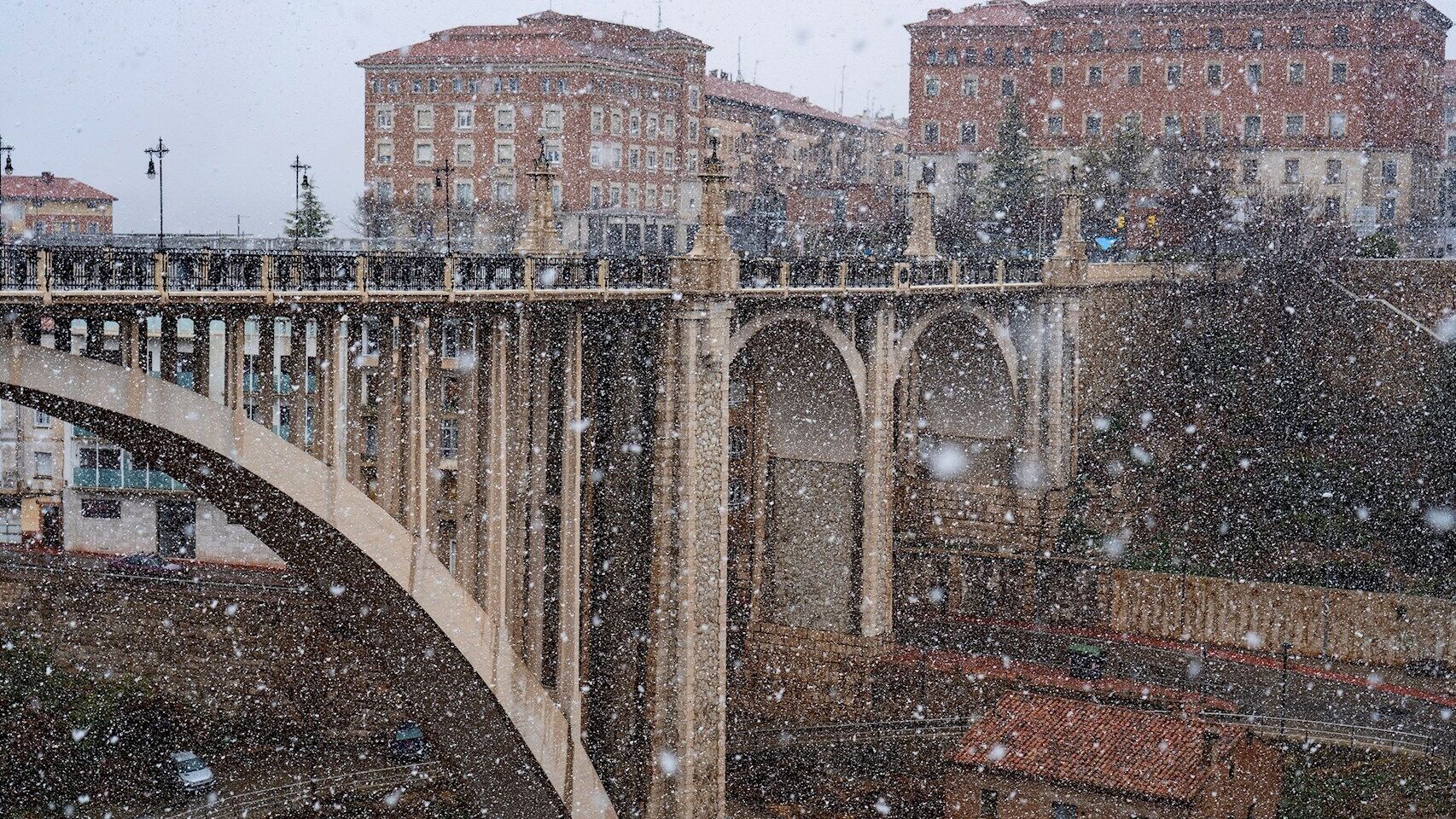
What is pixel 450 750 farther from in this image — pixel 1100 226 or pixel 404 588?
pixel 1100 226

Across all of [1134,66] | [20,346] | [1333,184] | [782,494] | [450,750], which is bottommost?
[450,750]

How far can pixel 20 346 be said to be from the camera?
19766mm

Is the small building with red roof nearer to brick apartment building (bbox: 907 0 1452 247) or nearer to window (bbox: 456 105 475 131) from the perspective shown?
window (bbox: 456 105 475 131)

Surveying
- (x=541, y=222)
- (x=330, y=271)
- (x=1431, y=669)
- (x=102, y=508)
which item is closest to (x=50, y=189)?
(x=102, y=508)

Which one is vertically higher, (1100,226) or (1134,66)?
(1134,66)

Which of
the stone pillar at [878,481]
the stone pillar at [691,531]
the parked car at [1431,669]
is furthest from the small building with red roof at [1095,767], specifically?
the parked car at [1431,669]

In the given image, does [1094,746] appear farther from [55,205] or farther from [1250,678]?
[55,205]

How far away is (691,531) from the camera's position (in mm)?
29953

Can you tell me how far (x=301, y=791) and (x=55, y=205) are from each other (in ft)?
70.8

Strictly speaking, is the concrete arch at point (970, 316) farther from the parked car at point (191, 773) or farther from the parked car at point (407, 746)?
the parked car at point (191, 773)

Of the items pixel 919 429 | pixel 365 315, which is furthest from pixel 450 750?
pixel 919 429

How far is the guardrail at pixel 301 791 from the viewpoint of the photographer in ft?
123

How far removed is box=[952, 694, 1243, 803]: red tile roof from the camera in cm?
3036

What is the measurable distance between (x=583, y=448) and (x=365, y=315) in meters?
5.75
